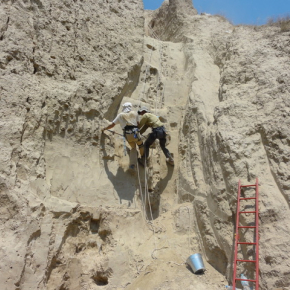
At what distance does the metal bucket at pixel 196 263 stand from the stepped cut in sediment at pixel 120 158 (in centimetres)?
14

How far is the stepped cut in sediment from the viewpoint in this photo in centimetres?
471

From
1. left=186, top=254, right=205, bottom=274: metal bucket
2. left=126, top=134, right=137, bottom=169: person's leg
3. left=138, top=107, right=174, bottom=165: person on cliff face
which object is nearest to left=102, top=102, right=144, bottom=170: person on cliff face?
left=126, top=134, right=137, bottom=169: person's leg

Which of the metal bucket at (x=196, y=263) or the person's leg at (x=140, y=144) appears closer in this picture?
the metal bucket at (x=196, y=263)

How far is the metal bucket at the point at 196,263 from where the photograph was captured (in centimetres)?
501

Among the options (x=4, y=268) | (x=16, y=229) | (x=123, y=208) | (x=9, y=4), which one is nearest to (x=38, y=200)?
(x=16, y=229)

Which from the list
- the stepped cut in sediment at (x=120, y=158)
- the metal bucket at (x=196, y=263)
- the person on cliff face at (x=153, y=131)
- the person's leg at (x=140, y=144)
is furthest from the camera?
the person on cliff face at (x=153, y=131)

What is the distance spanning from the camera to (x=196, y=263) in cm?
504

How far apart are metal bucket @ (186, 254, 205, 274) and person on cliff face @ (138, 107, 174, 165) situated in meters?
2.31

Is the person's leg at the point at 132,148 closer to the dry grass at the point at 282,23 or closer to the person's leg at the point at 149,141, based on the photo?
the person's leg at the point at 149,141

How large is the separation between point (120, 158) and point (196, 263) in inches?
105

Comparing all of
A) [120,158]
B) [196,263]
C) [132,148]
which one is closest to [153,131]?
[132,148]

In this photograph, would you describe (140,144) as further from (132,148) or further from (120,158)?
(120,158)

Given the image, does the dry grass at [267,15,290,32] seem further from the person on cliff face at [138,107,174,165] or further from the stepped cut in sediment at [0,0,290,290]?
the person on cliff face at [138,107,174,165]

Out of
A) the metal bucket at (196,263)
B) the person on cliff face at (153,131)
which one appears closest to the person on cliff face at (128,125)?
the person on cliff face at (153,131)
